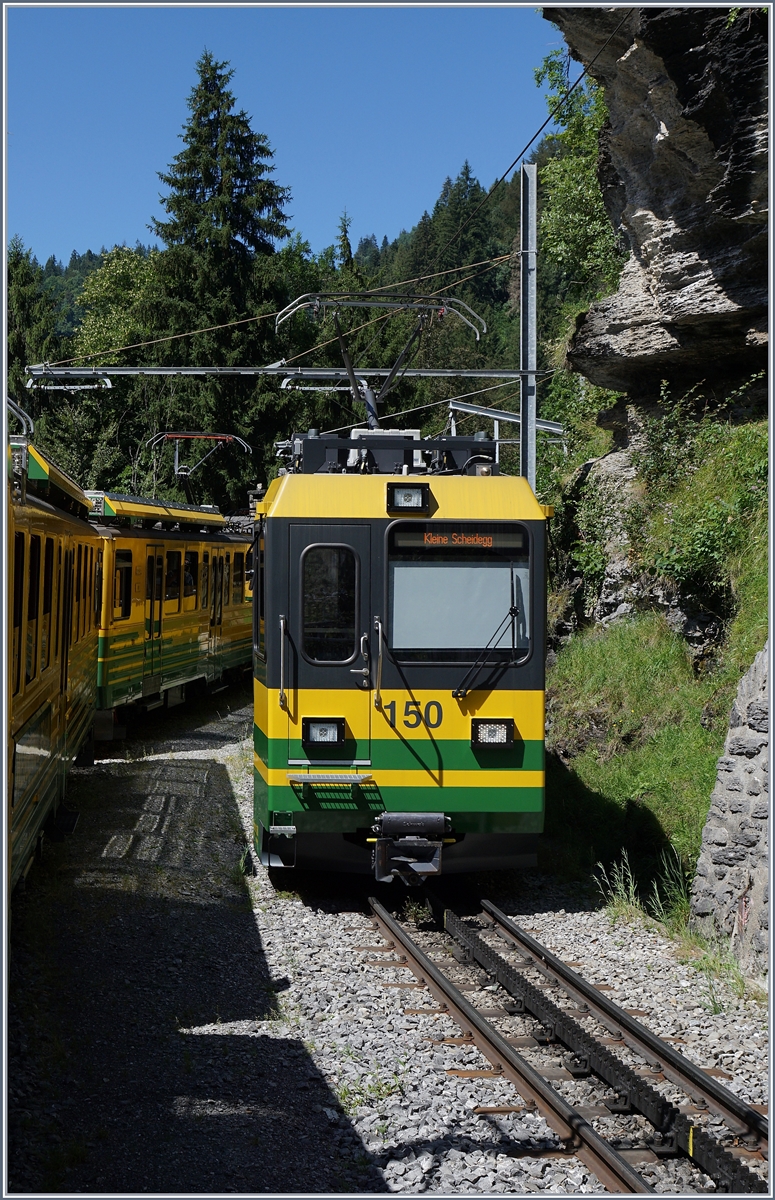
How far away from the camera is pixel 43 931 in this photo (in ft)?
25.4

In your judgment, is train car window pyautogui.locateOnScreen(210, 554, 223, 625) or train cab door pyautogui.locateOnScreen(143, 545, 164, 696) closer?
train cab door pyautogui.locateOnScreen(143, 545, 164, 696)

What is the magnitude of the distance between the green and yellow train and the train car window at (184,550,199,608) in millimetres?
10657

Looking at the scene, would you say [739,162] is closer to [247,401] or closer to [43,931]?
[43,931]

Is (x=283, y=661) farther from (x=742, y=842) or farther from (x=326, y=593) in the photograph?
(x=742, y=842)

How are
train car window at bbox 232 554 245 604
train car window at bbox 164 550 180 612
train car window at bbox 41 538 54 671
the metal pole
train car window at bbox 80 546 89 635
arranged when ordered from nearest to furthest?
train car window at bbox 41 538 54 671, train car window at bbox 80 546 89 635, the metal pole, train car window at bbox 164 550 180 612, train car window at bbox 232 554 245 604

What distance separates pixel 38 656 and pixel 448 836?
3222 mm

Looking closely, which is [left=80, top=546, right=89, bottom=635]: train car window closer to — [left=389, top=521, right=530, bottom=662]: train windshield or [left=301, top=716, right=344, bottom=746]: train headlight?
[left=301, top=716, right=344, bottom=746]: train headlight

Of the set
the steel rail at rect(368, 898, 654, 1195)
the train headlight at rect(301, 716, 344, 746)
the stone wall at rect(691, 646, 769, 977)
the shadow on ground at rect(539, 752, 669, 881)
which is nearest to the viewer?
the steel rail at rect(368, 898, 654, 1195)

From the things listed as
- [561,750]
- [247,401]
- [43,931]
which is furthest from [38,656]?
[247,401]

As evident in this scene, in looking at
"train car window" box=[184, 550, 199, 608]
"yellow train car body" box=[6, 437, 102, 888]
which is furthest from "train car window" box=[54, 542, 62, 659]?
"train car window" box=[184, 550, 199, 608]

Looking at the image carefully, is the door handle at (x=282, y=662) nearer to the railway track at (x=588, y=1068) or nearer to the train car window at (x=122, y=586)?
the railway track at (x=588, y=1068)

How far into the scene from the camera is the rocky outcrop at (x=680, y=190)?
12.6 metres

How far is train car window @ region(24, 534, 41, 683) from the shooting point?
274 inches

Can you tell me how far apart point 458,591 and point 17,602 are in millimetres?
3358
